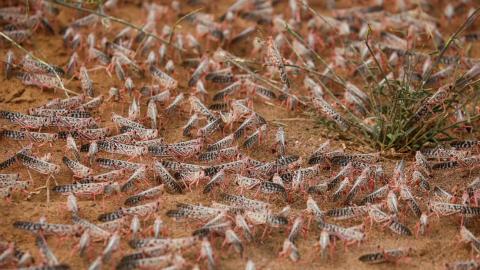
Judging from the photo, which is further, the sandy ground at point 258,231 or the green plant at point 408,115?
the green plant at point 408,115

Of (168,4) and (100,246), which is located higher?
(168,4)

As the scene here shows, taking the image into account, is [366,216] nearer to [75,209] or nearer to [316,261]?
[316,261]

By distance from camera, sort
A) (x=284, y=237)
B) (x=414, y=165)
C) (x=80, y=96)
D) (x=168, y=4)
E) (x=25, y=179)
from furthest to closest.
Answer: (x=168, y=4)
(x=80, y=96)
(x=414, y=165)
(x=25, y=179)
(x=284, y=237)

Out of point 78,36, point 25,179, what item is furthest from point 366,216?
point 78,36

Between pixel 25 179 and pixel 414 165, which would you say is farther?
pixel 414 165

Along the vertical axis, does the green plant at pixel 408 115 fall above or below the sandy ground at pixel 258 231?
above

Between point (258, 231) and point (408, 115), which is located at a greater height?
point (408, 115)

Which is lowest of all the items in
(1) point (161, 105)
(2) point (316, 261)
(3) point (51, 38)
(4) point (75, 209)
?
(2) point (316, 261)

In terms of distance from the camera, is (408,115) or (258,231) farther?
(408,115)

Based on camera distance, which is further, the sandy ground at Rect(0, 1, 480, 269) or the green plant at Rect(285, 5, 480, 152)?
the green plant at Rect(285, 5, 480, 152)

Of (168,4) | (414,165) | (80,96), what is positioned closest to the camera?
(414,165)

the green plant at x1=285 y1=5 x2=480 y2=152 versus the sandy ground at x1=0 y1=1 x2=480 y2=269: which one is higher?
the green plant at x1=285 y1=5 x2=480 y2=152
